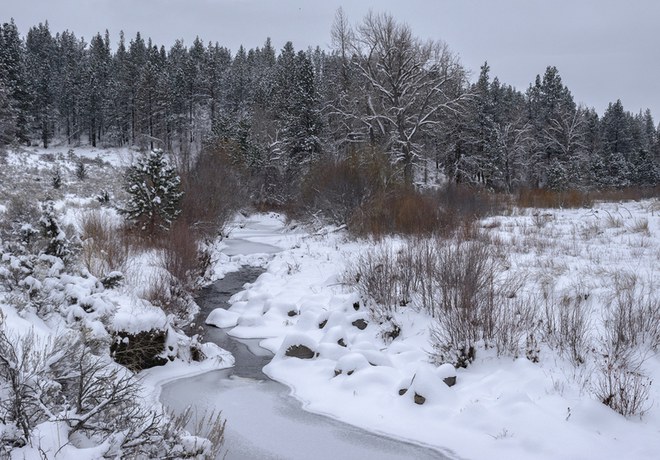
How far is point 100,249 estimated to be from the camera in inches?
408

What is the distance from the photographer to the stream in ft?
15.8

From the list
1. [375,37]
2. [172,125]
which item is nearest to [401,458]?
[375,37]

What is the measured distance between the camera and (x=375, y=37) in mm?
26797

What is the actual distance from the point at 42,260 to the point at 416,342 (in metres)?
6.03

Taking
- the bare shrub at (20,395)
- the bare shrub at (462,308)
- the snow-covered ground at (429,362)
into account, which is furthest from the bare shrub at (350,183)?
the bare shrub at (20,395)

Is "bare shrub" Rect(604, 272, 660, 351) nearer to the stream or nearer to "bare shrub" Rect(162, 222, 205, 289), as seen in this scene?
the stream

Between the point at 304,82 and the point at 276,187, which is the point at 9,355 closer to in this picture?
the point at 276,187

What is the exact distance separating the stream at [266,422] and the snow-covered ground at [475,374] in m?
0.22

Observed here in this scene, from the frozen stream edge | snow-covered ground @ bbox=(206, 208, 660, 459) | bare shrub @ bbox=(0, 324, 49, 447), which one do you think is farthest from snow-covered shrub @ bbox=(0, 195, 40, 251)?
bare shrub @ bbox=(0, 324, 49, 447)

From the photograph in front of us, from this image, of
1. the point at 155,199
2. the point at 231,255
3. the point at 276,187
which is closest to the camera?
the point at 155,199

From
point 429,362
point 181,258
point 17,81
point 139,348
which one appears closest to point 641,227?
point 429,362

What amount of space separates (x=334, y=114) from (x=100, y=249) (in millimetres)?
26362

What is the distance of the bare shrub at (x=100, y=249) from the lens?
31.7 feet

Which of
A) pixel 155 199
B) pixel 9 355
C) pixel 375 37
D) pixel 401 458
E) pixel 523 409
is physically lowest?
pixel 401 458
